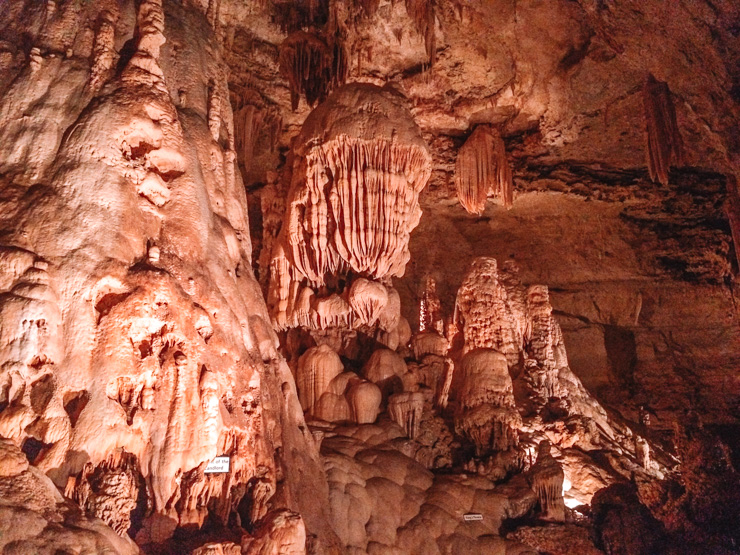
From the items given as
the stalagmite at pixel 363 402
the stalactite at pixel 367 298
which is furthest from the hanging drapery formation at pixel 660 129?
the stalagmite at pixel 363 402

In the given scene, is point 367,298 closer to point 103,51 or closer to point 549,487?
point 549,487

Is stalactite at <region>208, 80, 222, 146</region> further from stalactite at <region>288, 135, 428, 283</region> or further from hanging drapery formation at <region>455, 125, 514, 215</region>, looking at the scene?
hanging drapery formation at <region>455, 125, 514, 215</region>

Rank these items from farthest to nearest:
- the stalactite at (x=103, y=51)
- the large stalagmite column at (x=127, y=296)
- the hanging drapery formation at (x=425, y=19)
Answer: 1. the hanging drapery formation at (x=425, y=19)
2. the stalactite at (x=103, y=51)
3. the large stalagmite column at (x=127, y=296)

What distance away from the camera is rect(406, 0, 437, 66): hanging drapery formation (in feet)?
28.4

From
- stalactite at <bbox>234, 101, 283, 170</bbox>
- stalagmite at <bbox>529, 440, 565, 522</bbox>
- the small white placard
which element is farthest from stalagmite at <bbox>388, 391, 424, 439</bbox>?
stalactite at <bbox>234, 101, 283, 170</bbox>

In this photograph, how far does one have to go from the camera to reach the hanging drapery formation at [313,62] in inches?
364

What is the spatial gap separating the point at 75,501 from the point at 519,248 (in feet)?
35.4

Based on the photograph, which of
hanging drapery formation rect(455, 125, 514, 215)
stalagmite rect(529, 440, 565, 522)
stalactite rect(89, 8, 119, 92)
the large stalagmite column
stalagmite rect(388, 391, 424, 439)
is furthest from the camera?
hanging drapery formation rect(455, 125, 514, 215)

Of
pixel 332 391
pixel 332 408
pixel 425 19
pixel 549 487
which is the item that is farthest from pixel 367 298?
pixel 425 19

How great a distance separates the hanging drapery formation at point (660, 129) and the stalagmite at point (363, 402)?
5.35m

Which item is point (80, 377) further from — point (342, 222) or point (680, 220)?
point (680, 220)

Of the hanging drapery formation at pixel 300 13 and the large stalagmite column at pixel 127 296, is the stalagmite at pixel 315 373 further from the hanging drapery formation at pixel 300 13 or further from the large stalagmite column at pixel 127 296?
the hanging drapery formation at pixel 300 13

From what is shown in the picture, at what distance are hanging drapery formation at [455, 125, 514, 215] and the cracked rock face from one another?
4cm

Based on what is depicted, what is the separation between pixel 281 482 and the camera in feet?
16.7
